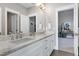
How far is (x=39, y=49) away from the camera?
143cm

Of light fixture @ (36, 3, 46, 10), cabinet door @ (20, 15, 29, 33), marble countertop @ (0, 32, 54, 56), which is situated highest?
light fixture @ (36, 3, 46, 10)

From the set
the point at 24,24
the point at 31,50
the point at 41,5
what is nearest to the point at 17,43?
the point at 31,50

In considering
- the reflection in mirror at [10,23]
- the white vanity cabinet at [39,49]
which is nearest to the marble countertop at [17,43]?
the white vanity cabinet at [39,49]

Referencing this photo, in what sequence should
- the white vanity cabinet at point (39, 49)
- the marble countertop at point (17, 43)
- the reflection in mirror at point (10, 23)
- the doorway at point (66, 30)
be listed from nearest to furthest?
the marble countertop at point (17, 43) < the white vanity cabinet at point (39, 49) < the reflection in mirror at point (10, 23) < the doorway at point (66, 30)

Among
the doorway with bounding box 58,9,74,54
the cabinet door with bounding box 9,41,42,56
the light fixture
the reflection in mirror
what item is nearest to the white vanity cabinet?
the cabinet door with bounding box 9,41,42,56

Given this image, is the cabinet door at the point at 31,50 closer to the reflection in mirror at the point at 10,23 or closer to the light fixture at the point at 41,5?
the reflection in mirror at the point at 10,23

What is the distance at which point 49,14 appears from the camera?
1.49 m

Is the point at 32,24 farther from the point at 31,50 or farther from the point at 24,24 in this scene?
the point at 31,50

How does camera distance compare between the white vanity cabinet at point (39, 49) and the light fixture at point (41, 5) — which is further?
the light fixture at point (41, 5)

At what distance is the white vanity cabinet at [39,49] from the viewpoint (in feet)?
3.80

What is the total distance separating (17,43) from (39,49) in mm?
415

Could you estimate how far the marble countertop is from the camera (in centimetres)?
104

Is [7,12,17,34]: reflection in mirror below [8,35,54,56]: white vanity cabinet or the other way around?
the other way around

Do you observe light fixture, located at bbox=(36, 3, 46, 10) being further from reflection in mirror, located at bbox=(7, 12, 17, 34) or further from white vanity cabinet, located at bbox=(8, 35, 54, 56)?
white vanity cabinet, located at bbox=(8, 35, 54, 56)
